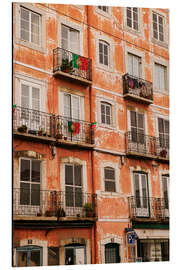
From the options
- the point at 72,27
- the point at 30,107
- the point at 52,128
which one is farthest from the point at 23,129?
the point at 72,27

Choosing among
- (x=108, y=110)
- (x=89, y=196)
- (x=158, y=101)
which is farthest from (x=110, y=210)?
(x=158, y=101)

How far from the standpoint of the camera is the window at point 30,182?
9.08 meters

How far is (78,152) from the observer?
34.4 feet

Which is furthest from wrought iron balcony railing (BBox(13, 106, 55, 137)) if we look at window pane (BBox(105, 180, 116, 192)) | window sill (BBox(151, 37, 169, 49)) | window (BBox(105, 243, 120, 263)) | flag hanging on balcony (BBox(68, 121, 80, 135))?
window sill (BBox(151, 37, 169, 49))

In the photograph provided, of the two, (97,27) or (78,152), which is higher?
(97,27)

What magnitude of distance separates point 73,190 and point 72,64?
2.87 m

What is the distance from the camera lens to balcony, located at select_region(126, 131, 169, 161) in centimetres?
1145

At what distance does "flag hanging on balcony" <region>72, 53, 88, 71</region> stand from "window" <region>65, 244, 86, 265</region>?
13.2ft

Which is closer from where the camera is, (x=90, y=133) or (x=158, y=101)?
(x=90, y=133)

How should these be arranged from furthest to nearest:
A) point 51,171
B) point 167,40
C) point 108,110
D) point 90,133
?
point 167,40, point 108,110, point 90,133, point 51,171

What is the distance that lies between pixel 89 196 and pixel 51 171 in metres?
1.02

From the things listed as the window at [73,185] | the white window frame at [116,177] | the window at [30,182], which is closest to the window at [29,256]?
the window at [30,182]

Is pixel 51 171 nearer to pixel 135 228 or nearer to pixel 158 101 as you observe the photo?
pixel 135 228
